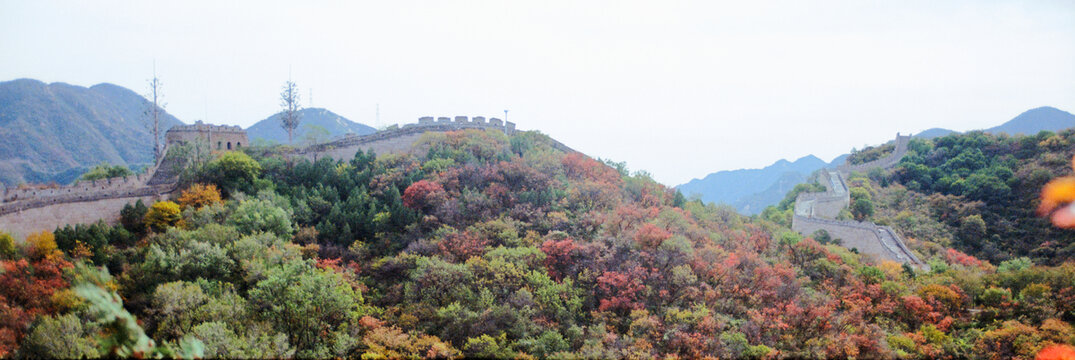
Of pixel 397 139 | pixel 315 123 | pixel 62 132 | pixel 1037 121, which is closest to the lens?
pixel 397 139

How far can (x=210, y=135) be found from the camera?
1277 inches

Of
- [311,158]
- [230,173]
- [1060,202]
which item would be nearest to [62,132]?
[311,158]

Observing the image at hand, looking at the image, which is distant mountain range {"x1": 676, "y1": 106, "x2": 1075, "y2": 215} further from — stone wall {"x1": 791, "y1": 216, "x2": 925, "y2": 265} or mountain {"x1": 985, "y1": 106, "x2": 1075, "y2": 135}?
stone wall {"x1": 791, "y1": 216, "x2": 925, "y2": 265}

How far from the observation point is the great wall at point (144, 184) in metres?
21.2

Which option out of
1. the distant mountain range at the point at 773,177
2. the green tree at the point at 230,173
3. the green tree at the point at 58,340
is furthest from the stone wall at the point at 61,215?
the distant mountain range at the point at 773,177

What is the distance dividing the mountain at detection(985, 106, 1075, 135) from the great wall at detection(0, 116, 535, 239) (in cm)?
6857

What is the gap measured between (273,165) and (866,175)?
42245 millimetres

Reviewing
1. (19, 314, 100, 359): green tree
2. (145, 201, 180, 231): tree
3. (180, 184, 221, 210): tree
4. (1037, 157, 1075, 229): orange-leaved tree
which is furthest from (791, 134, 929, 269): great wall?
(145, 201, 180, 231): tree

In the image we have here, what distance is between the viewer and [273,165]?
29.4m

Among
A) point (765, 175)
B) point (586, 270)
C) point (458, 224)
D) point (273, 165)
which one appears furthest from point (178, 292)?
point (765, 175)

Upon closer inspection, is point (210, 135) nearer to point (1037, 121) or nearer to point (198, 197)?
point (198, 197)

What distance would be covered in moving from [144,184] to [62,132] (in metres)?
50.1

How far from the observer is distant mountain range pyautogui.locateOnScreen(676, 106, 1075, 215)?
73.6 meters

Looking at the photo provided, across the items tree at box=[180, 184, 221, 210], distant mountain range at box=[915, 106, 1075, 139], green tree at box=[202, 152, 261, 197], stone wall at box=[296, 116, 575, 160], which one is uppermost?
distant mountain range at box=[915, 106, 1075, 139]
